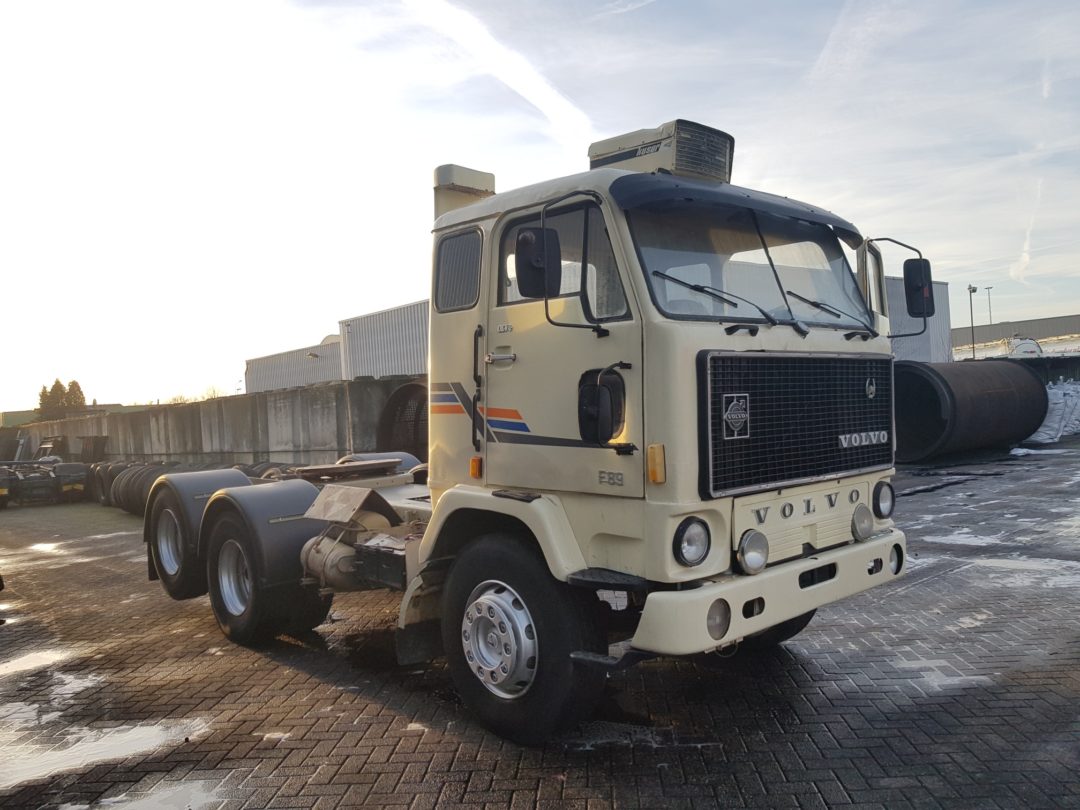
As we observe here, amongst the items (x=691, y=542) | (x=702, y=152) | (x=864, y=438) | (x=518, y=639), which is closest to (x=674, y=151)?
(x=702, y=152)

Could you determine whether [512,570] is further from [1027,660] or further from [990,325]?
[990,325]

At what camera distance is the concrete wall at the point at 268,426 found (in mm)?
14742

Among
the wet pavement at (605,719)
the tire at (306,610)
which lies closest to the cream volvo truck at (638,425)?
the wet pavement at (605,719)

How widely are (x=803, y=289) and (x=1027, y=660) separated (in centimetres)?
291

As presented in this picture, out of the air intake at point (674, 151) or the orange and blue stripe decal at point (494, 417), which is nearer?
the orange and blue stripe decal at point (494, 417)

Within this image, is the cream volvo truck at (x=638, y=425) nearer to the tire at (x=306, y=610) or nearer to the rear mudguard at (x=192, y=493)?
the tire at (x=306, y=610)

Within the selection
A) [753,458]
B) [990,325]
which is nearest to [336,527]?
[753,458]

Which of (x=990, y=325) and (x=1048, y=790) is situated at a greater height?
(x=990, y=325)

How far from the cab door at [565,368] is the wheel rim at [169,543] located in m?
4.51

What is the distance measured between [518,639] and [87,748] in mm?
2648

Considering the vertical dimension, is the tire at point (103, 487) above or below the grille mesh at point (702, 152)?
below

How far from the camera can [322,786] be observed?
4207 millimetres

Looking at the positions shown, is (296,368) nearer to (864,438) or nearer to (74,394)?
(864,438)

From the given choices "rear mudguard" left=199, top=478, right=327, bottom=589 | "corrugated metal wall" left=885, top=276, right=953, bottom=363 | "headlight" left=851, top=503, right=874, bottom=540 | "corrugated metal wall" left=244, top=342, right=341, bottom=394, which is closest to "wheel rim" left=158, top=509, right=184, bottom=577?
"rear mudguard" left=199, top=478, right=327, bottom=589
